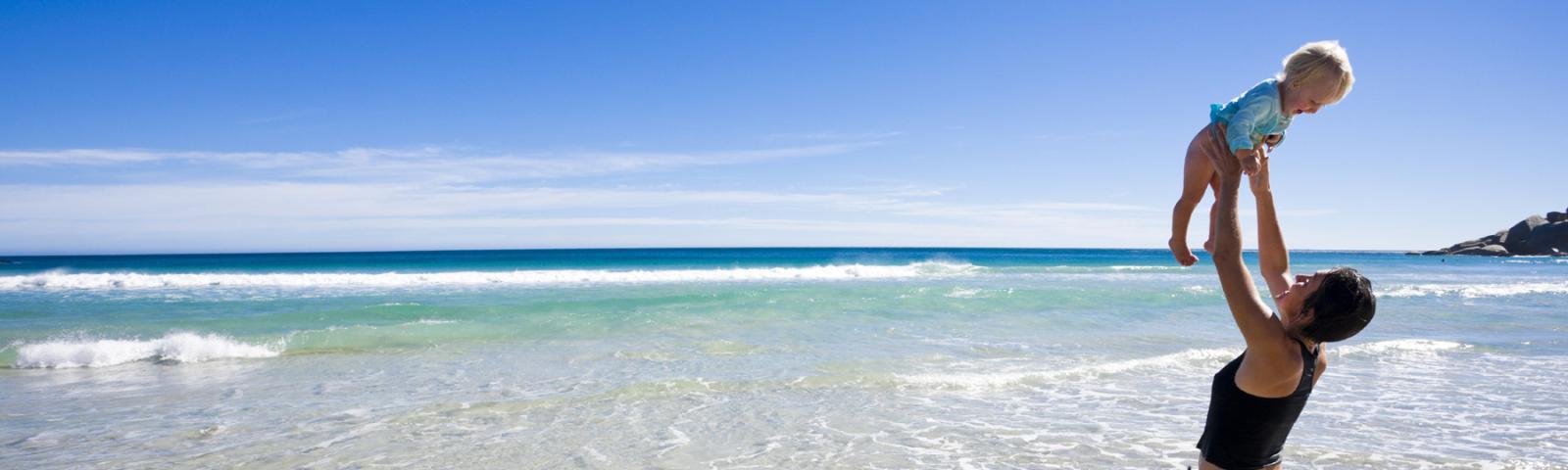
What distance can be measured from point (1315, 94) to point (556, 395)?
7.19 meters

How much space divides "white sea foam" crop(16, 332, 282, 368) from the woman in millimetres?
12088

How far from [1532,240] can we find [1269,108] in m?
109

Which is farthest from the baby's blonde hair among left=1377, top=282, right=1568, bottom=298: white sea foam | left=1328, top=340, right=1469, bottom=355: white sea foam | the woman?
left=1377, top=282, right=1568, bottom=298: white sea foam

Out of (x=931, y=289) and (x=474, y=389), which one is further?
(x=931, y=289)

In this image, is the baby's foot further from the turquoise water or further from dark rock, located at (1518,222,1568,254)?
dark rock, located at (1518,222,1568,254)

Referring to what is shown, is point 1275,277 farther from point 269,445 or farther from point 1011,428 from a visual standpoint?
point 269,445

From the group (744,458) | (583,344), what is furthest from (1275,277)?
(583,344)

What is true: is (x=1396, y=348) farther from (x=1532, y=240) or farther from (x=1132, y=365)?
(x=1532, y=240)

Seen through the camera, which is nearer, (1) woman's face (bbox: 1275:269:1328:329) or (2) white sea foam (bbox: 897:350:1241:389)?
(1) woman's face (bbox: 1275:269:1328:329)

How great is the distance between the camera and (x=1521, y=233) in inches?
3388

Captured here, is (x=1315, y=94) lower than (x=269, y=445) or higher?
higher

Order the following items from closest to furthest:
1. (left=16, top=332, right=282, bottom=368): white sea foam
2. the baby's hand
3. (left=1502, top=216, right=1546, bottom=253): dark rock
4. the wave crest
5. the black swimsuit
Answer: the baby's hand, the black swimsuit, (left=16, top=332, right=282, bottom=368): white sea foam, the wave crest, (left=1502, top=216, right=1546, bottom=253): dark rock

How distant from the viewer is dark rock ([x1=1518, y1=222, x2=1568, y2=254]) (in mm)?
81438

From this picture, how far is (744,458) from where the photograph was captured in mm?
6020
